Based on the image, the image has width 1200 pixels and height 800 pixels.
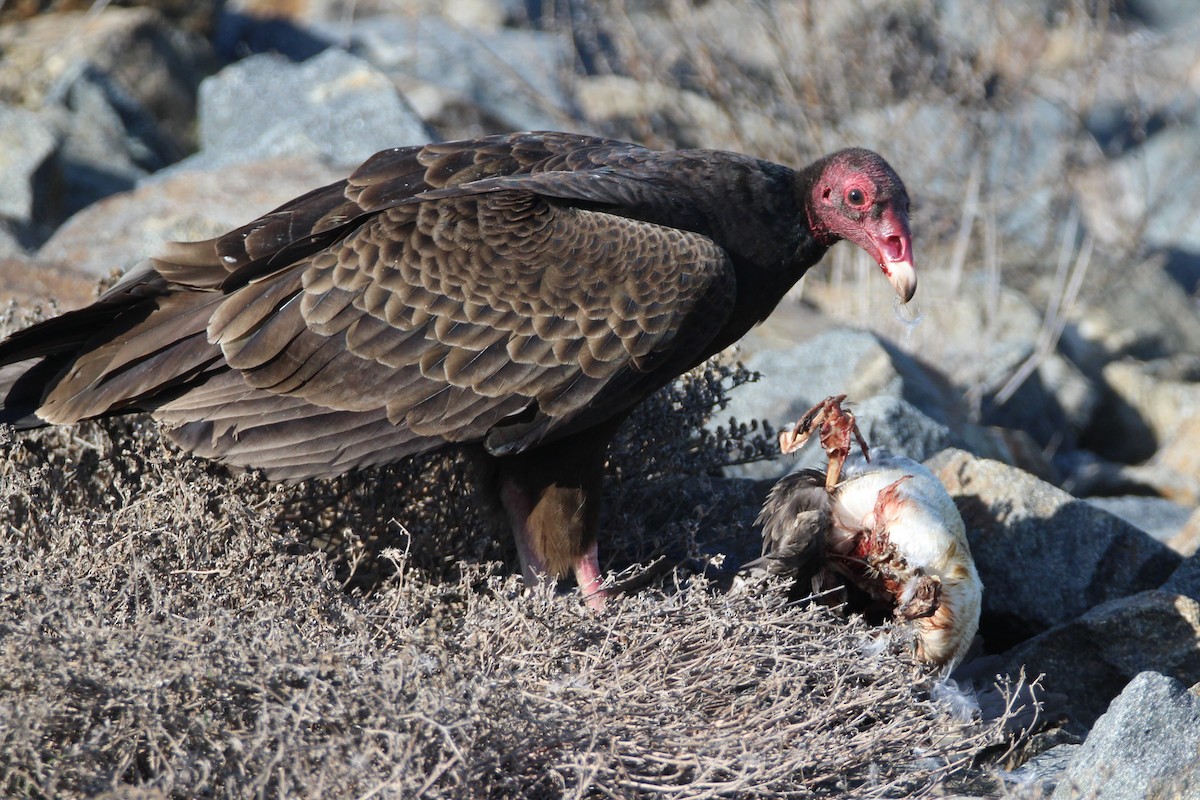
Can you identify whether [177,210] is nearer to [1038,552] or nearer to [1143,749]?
[1038,552]

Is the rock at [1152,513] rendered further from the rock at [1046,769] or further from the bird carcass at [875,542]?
the rock at [1046,769]

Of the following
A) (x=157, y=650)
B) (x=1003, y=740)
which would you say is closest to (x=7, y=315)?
(x=157, y=650)

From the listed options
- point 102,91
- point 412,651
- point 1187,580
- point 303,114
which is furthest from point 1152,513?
point 102,91

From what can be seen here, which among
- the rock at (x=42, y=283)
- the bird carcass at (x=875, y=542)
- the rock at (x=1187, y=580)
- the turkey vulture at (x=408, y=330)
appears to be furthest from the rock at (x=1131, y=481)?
the rock at (x=42, y=283)

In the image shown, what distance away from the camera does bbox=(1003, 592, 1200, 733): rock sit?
4.49 metres

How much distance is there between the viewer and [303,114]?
8656 mm

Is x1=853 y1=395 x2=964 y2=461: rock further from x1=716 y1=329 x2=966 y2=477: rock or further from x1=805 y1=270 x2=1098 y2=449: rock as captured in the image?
x1=805 y1=270 x2=1098 y2=449: rock

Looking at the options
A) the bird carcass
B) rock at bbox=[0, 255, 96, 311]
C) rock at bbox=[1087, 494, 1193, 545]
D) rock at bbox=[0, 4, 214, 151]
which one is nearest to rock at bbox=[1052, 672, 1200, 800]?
the bird carcass

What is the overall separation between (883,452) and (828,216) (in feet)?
2.80

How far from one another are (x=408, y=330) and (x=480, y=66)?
7.28m

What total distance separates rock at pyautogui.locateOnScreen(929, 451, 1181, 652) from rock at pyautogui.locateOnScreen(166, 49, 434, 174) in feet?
14.0

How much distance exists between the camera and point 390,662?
310 cm

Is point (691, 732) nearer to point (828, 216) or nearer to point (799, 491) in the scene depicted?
point (799, 491)

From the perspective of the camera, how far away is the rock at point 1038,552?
501 cm
